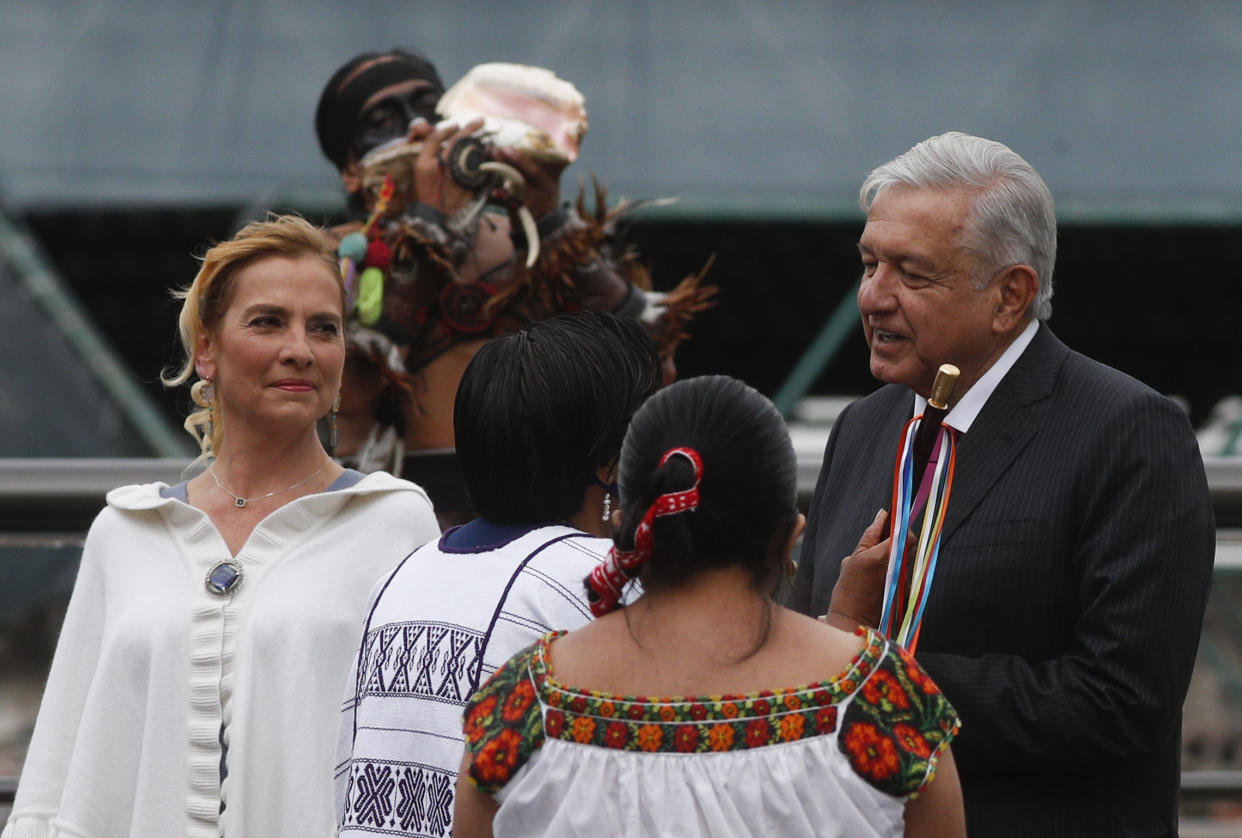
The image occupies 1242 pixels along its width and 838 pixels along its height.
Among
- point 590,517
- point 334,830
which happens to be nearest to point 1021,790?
point 590,517

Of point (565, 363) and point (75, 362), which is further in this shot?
point (75, 362)

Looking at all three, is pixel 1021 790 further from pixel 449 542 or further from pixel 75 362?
pixel 75 362

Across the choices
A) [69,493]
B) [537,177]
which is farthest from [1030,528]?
[69,493]

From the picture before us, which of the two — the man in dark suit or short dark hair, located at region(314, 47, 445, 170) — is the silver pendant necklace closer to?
the man in dark suit

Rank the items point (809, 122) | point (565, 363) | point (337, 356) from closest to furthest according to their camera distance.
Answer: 1. point (565, 363)
2. point (337, 356)
3. point (809, 122)

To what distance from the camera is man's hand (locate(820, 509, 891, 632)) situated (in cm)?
217

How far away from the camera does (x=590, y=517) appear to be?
2154 mm

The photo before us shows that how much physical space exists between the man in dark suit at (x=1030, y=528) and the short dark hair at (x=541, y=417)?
1.18 feet

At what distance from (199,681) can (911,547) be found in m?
0.99

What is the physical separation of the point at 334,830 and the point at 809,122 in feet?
19.5

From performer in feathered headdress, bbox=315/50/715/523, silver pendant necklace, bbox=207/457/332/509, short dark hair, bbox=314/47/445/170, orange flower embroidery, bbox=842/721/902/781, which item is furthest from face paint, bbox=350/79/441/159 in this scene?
orange flower embroidery, bbox=842/721/902/781

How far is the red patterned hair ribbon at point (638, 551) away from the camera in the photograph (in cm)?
172

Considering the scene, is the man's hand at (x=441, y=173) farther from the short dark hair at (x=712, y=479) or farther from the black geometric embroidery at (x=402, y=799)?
the short dark hair at (x=712, y=479)

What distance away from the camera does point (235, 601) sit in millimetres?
2498
